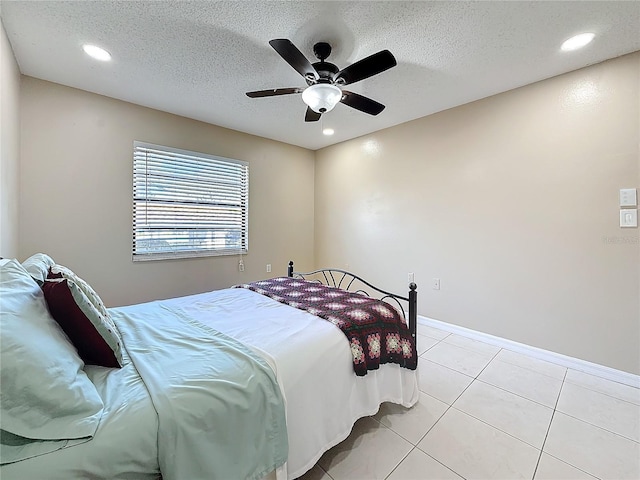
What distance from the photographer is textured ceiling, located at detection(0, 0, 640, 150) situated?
1.71 meters

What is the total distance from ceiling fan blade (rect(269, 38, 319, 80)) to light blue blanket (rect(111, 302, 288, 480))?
1640 mm

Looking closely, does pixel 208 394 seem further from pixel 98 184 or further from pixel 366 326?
pixel 98 184

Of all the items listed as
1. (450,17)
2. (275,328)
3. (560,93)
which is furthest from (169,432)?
(560,93)

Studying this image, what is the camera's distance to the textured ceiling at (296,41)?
1712 mm

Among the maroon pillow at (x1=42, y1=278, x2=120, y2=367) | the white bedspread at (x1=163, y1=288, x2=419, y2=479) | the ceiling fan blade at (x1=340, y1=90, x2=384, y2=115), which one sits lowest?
the white bedspread at (x1=163, y1=288, x2=419, y2=479)

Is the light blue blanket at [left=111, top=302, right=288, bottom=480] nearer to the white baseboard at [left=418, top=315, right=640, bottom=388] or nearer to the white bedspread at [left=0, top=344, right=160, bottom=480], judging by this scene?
the white bedspread at [left=0, top=344, right=160, bottom=480]

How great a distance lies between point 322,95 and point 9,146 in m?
2.35

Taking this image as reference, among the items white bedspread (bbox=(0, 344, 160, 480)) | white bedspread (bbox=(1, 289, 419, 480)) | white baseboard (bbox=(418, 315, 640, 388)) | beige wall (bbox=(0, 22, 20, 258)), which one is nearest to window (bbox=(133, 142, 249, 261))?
beige wall (bbox=(0, 22, 20, 258))

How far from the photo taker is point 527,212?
8.66 ft

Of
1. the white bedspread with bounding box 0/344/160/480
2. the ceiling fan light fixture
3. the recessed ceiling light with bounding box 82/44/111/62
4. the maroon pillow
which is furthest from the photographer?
the recessed ceiling light with bounding box 82/44/111/62

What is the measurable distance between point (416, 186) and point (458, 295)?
138 cm

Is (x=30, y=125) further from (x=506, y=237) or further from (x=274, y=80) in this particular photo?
(x=506, y=237)

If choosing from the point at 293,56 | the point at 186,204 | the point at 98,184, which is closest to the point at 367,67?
the point at 293,56

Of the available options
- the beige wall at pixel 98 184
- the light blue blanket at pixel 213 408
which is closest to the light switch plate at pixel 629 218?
the light blue blanket at pixel 213 408
